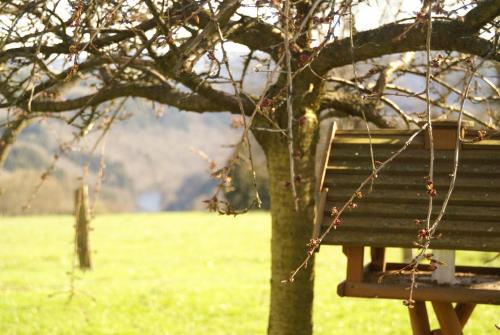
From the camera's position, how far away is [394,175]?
5.07 meters

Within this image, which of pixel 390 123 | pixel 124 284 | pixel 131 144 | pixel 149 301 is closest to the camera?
pixel 390 123

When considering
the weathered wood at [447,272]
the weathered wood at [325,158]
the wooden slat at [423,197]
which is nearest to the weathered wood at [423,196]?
the wooden slat at [423,197]

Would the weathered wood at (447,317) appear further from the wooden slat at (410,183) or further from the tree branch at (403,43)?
the tree branch at (403,43)

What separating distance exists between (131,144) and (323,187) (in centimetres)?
14375

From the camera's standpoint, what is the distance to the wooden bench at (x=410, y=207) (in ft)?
15.2

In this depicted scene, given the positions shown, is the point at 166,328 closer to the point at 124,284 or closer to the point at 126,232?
the point at 124,284

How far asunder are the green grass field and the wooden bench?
2309 millimetres

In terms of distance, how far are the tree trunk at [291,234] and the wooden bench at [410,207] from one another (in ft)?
3.91

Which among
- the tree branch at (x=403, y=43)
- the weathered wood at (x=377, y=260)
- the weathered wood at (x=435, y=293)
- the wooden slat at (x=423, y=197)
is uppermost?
the tree branch at (x=403, y=43)

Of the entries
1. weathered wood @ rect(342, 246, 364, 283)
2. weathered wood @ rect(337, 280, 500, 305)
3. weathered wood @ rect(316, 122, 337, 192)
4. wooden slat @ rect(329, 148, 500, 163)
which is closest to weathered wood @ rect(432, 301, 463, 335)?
weathered wood @ rect(337, 280, 500, 305)

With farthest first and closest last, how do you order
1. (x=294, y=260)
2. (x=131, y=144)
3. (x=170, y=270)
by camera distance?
(x=131, y=144), (x=170, y=270), (x=294, y=260)

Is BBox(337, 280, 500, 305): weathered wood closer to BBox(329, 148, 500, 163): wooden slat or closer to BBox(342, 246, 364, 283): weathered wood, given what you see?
BBox(342, 246, 364, 283): weathered wood

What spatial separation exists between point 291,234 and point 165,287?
10483 millimetres

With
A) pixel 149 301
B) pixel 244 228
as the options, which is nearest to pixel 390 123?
pixel 149 301
